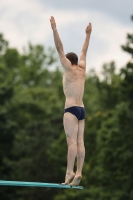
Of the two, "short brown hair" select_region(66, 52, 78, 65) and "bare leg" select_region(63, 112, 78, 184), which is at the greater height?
"short brown hair" select_region(66, 52, 78, 65)

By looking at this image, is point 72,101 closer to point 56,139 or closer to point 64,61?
point 64,61

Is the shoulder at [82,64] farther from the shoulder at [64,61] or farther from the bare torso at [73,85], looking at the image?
the shoulder at [64,61]

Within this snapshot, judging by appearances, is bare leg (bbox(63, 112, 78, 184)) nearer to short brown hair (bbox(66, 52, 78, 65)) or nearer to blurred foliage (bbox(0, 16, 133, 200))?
short brown hair (bbox(66, 52, 78, 65))

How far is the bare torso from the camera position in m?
15.8

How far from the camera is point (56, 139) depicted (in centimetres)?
7225

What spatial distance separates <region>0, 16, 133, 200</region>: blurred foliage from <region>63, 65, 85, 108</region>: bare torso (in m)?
34.0

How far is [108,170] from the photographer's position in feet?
173

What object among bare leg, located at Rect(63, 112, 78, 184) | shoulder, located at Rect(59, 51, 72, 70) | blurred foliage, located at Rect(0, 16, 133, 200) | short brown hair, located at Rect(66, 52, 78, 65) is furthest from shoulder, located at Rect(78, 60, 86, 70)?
blurred foliage, located at Rect(0, 16, 133, 200)

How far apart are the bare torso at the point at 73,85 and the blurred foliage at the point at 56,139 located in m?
34.0

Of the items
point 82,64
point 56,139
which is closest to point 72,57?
point 82,64

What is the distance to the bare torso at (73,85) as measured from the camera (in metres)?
15.8

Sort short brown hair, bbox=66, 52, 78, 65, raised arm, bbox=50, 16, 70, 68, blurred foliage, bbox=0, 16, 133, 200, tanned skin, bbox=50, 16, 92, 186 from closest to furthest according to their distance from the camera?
1. raised arm, bbox=50, 16, 70, 68
2. tanned skin, bbox=50, 16, 92, 186
3. short brown hair, bbox=66, 52, 78, 65
4. blurred foliage, bbox=0, 16, 133, 200

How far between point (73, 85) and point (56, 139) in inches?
2227

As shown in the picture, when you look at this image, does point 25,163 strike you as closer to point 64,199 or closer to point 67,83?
point 64,199
